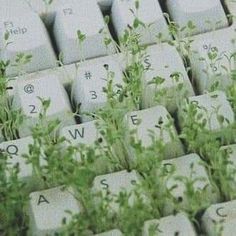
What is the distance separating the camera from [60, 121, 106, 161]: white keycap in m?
0.78

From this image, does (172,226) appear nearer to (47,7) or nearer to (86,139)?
(86,139)

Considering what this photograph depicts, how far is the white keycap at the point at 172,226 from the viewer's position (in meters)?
0.73

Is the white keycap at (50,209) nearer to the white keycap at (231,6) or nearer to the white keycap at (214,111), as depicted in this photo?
the white keycap at (214,111)

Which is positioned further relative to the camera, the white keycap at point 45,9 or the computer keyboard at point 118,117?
the white keycap at point 45,9

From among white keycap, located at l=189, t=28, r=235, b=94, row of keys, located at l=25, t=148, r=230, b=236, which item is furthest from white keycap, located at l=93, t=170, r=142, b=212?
white keycap, located at l=189, t=28, r=235, b=94

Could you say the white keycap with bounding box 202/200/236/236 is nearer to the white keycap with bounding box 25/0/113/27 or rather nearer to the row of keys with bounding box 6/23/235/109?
the row of keys with bounding box 6/23/235/109

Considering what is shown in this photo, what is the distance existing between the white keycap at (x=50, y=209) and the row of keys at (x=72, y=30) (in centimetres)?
14

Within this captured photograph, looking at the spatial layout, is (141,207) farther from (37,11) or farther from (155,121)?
(37,11)

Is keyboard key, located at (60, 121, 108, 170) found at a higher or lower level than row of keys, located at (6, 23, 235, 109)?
lower

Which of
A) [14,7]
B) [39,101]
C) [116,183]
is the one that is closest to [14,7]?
[14,7]

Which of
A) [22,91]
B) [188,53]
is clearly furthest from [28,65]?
[188,53]

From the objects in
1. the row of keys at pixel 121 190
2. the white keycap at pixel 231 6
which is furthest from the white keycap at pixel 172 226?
the white keycap at pixel 231 6

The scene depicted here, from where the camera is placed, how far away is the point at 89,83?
0.82m

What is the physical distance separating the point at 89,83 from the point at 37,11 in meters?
0.11
